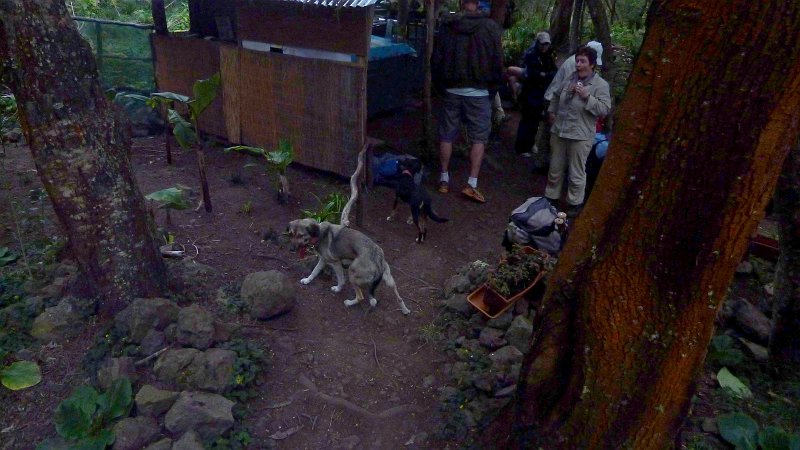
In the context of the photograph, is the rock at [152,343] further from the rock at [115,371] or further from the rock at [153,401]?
the rock at [153,401]

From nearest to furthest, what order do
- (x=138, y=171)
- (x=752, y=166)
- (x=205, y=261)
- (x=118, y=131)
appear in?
(x=752, y=166) < (x=118, y=131) < (x=205, y=261) < (x=138, y=171)

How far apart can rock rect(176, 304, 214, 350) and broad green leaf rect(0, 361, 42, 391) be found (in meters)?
1.08

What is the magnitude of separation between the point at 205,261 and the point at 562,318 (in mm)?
3998

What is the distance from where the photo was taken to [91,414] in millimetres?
4297

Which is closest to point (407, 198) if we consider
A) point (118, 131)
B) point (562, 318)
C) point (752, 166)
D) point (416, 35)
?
point (118, 131)

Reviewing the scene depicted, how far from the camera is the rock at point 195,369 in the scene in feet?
15.0

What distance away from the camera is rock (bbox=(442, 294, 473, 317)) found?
18.9 ft

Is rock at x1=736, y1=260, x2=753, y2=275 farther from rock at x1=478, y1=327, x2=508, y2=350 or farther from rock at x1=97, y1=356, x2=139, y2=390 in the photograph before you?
rock at x1=97, y1=356, x2=139, y2=390

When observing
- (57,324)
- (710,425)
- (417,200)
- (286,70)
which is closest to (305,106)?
(286,70)

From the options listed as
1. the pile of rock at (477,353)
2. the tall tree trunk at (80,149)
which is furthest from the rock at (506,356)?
the tall tree trunk at (80,149)

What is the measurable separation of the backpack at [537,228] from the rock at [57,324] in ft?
12.9

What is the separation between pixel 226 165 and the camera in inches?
359

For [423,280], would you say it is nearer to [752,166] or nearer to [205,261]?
[205,261]

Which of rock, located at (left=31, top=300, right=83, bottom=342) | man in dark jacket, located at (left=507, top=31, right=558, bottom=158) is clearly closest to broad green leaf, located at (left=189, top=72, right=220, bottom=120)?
rock, located at (left=31, top=300, right=83, bottom=342)
